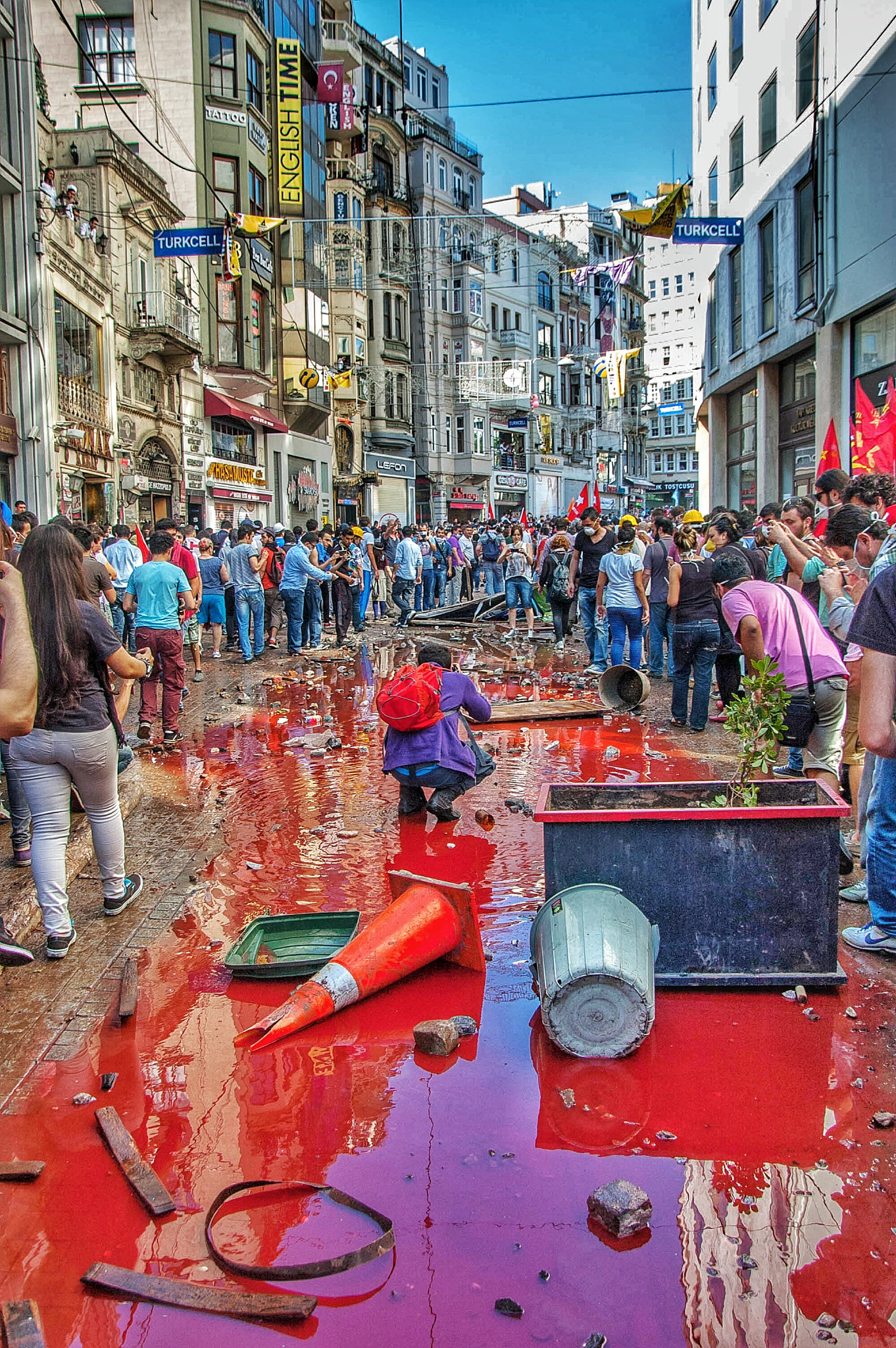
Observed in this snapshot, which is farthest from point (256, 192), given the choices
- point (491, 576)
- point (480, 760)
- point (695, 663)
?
point (480, 760)

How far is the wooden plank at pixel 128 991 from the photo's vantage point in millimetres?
4364

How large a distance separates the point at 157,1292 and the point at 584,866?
2232 millimetres

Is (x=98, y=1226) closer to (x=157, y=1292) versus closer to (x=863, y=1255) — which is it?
(x=157, y=1292)

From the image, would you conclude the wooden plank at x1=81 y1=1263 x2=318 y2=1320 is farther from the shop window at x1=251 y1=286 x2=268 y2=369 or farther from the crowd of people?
the shop window at x1=251 y1=286 x2=268 y2=369

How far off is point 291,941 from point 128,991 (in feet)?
2.78

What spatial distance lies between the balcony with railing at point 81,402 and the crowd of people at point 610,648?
8298 mm

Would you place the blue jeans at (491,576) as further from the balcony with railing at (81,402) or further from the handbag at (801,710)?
the handbag at (801,710)

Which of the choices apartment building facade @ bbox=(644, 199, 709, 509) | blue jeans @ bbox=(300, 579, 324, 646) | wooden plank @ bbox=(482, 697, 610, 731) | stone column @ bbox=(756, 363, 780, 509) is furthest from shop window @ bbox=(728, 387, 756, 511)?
apartment building facade @ bbox=(644, 199, 709, 509)

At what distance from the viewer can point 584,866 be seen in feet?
14.1

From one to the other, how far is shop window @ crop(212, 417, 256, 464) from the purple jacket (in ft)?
87.4

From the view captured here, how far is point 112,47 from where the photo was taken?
29812mm

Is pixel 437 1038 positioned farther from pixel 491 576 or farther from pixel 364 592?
pixel 491 576

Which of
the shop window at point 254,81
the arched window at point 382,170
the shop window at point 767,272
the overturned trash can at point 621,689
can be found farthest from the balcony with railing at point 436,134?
the overturned trash can at point 621,689

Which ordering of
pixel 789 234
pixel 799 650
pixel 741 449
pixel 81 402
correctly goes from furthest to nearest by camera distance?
pixel 741 449 < pixel 81 402 < pixel 789 234 < pixel 799 650
